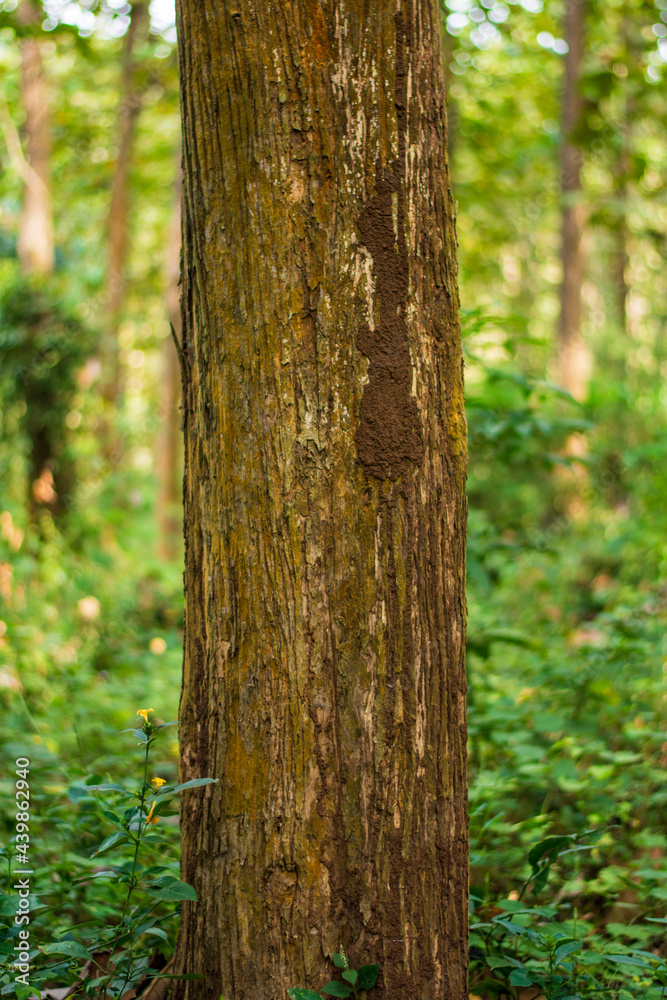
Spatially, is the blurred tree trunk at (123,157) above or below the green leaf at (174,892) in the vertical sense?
above

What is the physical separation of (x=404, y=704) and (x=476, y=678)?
2718 millimetres

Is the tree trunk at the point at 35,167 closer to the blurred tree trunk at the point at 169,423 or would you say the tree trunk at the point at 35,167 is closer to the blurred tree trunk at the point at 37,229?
the blurred tree trunk at the point at 37,229

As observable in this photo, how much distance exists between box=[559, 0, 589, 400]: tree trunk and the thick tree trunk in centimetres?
831

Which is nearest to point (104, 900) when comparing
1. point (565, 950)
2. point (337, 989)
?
point (337, 989)

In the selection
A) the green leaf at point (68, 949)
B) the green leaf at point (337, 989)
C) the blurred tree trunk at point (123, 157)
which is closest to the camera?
the green leaf at point (337, 989)

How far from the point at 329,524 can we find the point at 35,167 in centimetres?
787

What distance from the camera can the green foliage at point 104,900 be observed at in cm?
178

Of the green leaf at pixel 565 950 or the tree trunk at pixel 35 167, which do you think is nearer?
the green leaf at pixel 565 950

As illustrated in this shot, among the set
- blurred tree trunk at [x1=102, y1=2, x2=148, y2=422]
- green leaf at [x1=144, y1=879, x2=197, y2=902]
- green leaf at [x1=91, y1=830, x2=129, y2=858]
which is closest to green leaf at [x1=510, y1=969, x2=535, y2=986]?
green leaf at [x1=144, y1=879, x2=197, y2=902]

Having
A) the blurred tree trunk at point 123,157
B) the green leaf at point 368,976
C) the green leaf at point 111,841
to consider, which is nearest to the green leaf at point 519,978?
the green leaf at point 368,976

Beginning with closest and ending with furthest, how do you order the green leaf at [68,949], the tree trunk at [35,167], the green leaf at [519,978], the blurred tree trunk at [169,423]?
the green leaf at [68,949], the green leaf at [519,978], the tree trunk at [35,167], the blurred tree trunk at [169,423]

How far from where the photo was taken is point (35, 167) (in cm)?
805

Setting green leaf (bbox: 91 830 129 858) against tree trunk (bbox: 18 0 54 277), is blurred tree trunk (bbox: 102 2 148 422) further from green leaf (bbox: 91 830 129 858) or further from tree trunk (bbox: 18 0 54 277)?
green leaf (bbox: 91 830 129 858)

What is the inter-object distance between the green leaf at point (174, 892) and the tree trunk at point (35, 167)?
6.50 m
